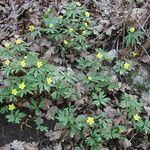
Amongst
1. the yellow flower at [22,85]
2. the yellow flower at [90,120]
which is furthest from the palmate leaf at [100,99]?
the yellow flower at [22,85]

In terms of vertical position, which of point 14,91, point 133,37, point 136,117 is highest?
point 133,37

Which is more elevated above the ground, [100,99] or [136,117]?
[100,99]

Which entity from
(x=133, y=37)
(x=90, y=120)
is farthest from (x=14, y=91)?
(x=133, y=37)

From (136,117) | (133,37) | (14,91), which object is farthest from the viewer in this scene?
(133,37)

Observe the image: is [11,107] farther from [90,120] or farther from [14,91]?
[90,120]

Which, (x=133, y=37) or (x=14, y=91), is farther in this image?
(x=133, y=37)

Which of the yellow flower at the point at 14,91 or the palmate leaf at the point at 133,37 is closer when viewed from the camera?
the yellow flower at the point at 14,91

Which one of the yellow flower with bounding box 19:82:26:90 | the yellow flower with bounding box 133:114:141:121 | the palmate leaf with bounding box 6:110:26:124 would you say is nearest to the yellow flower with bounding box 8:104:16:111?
the palmate leaf with bounding box 6:110:26:124

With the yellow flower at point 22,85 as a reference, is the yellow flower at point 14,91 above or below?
below

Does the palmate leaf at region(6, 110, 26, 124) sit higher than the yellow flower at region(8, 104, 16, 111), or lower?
lower

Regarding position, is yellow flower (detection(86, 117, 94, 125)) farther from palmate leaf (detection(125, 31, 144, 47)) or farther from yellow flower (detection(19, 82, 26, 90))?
palmate leaf (detection(125, 31, 144, 47))

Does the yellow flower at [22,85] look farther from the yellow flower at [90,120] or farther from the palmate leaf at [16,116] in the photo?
the yellow flower at [90,120]

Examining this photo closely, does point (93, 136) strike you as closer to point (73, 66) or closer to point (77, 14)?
point (73, 66)
